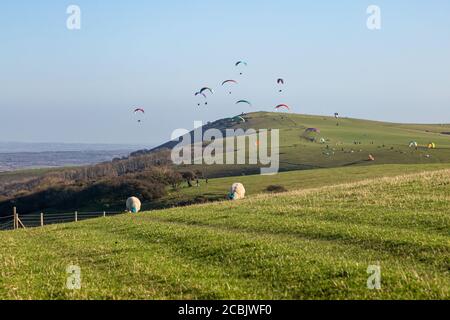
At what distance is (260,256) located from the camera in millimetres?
18391

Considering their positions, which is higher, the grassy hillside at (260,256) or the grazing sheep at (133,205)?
the grassy hillside at (260,256)

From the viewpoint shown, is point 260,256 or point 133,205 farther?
point 133,205

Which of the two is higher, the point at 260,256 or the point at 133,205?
the point at 260,256

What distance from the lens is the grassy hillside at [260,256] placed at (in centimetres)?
1405

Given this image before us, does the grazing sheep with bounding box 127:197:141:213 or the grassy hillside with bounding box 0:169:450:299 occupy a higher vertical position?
the grassy hillside with bounding box 0:169:450:299

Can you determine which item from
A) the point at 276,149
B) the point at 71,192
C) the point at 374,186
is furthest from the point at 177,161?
the point at 374,186

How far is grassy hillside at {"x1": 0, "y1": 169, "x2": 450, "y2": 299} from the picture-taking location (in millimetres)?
14047

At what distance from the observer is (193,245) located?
22062 mm

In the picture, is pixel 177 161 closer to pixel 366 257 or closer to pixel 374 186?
pixel 374 186

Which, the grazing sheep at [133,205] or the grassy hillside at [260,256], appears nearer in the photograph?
the grassy hillside at [260,256]

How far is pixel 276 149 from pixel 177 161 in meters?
31.9

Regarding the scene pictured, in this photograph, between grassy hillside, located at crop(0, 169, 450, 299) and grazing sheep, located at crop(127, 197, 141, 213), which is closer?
grassy hillside, located at crop(0, 169, 450, 299)
